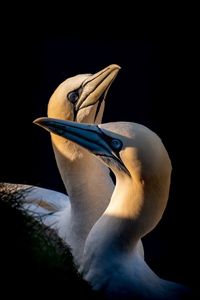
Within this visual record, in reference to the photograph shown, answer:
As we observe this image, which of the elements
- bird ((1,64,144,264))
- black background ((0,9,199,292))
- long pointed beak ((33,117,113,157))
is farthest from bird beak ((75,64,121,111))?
black background ((0,9,199,292))

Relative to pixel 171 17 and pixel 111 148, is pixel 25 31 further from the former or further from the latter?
pixel 111 148

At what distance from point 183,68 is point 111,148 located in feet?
11.5

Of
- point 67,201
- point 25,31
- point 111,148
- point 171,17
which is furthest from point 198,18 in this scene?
point 111,148

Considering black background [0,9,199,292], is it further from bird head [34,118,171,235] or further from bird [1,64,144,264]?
bird head [34,118,171,235]

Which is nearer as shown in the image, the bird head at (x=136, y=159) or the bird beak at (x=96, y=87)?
the bird head at (x=136, y=159)

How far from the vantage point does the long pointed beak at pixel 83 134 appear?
420 cm

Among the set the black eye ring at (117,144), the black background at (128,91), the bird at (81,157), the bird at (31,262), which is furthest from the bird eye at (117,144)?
the black background at (128,91)

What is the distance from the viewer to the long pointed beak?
4.20 meters

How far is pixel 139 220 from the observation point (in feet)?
13.7

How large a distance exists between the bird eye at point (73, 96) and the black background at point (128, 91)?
7.22 feet

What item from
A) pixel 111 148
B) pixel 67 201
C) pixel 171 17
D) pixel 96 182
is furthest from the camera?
pixel 171 17

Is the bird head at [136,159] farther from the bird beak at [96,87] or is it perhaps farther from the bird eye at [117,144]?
the bird beak at [96,87]

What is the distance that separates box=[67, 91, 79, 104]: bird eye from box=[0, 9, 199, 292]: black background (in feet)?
7.22

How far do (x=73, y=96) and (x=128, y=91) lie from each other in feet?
7.86
